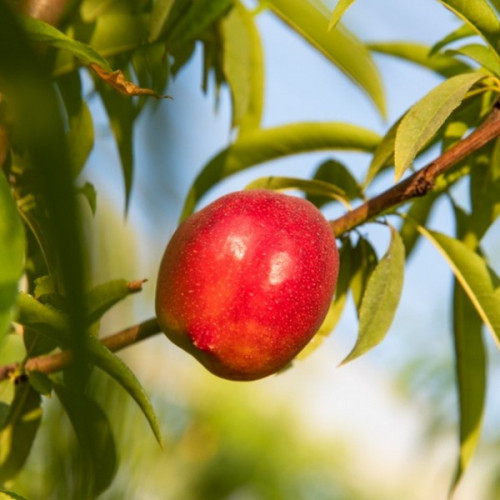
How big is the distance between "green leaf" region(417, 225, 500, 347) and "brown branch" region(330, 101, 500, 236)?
131mm

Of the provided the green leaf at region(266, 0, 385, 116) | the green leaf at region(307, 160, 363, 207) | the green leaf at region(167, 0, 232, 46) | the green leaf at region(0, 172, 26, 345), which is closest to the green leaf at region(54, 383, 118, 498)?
the green leaf at region(0, 172, 26, 345)

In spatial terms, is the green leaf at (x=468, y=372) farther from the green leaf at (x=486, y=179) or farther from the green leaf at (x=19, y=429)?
the green leaf at (x=19, y=429)

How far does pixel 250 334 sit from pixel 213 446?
919 millimetres

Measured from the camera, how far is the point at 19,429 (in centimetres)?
76

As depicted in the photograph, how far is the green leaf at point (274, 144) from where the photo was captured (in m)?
0.88

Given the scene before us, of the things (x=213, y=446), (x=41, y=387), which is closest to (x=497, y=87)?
(x=41, y=387)

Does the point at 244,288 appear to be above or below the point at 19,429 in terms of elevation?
above

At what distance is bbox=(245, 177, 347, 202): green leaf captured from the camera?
0.83 meters

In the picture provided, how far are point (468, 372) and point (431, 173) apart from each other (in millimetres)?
275

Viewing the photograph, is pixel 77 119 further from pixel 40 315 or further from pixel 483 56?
pixel 483 56

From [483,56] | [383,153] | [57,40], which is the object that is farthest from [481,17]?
[57,40]

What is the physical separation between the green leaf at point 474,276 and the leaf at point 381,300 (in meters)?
0.07

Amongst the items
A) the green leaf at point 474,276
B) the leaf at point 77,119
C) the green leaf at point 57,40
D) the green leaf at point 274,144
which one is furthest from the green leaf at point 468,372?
the green leaf at point 57,40

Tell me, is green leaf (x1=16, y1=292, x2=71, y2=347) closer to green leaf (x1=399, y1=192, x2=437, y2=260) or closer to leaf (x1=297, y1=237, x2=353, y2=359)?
leaf (x1=297, y1=237, x2=353, y2=359)
